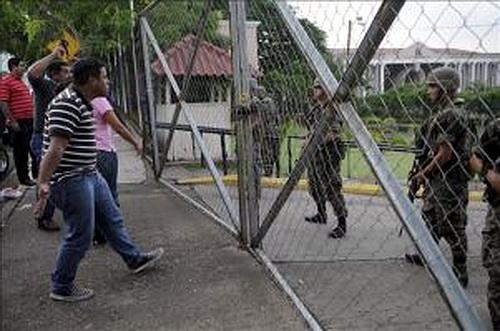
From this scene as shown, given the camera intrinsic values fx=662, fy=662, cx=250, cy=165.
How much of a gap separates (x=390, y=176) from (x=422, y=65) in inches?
21.3

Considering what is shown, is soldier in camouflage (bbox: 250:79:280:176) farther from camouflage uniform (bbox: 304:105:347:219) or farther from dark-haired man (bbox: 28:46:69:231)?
dark-haired man (bbox: 28:46:69:231)

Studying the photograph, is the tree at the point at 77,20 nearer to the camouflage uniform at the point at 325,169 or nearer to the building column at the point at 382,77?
the camouflage uniform at the point at 325,169

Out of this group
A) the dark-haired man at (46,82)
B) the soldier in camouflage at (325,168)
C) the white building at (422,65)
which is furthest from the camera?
the dark-haired man at (46,82)

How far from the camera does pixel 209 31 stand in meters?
6.07

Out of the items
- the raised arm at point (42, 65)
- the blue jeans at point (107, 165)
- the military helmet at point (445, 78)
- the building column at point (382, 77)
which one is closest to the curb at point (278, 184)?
the blue jeans at point (107, 165)

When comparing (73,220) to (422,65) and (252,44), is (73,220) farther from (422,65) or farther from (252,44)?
(422,65)

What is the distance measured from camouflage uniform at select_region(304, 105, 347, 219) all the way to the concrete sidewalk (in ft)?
2.62

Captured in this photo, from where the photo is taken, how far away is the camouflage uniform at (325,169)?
399cm

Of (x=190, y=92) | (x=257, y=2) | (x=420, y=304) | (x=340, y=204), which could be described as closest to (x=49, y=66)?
(x=190, y=92)

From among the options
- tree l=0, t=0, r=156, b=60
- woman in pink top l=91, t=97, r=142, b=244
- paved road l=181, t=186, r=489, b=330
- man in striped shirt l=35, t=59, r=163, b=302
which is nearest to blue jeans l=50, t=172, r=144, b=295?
man in striped shirt l=35, t=59, r=163, b=302

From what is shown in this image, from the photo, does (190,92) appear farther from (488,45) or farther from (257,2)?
(488,45)

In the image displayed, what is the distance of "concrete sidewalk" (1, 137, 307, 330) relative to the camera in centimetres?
407

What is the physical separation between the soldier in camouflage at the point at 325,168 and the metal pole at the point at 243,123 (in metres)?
0.48

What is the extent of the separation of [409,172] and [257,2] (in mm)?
1702
